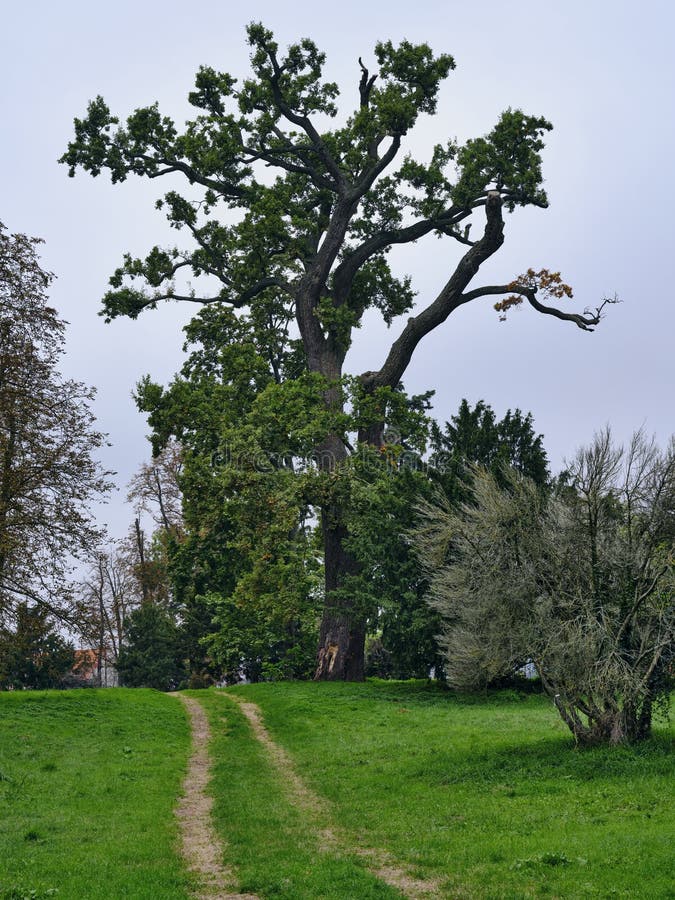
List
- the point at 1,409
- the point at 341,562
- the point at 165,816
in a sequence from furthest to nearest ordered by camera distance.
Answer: the point at 341,562, the point at 1,409, the point at 165,816

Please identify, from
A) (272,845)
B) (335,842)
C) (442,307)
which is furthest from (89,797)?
(442,307)

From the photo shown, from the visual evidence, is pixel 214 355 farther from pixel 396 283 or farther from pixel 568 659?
pixel 568 659

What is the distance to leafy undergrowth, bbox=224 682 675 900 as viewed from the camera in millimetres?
11469

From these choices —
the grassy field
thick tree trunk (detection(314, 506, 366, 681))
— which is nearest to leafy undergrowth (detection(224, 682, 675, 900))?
the grassy field

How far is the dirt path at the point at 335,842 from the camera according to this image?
37.6ft

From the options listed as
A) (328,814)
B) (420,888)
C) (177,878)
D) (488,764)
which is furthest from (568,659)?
(177,878)

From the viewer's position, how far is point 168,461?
58750 mm

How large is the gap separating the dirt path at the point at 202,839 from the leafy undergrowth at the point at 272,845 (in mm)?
183

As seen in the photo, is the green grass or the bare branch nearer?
the green grass

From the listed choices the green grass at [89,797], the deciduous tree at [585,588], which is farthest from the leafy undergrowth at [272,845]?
the deciduous tree at [585,588]

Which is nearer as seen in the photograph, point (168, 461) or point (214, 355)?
point (214, 355)

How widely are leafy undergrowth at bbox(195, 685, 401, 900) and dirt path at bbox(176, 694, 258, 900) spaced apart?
0.18 meters

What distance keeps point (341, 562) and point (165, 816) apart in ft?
74.8

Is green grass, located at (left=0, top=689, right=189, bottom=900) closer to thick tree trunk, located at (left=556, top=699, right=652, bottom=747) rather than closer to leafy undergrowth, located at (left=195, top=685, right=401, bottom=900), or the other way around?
leafy undergrowth, located at (left=195, top=685, right=401, bottom=900)
